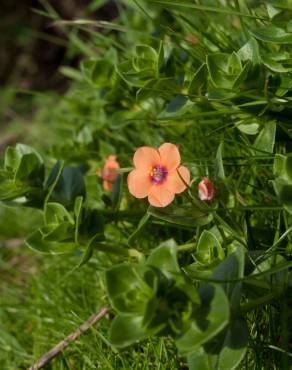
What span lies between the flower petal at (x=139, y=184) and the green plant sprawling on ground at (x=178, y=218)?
0.02 meters

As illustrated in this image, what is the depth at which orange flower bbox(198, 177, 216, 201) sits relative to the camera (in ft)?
3.21

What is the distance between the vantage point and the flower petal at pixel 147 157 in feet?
3.28

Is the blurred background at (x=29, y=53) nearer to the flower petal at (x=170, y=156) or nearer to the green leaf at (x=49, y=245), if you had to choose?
the green leaf at (x=49, y=245)

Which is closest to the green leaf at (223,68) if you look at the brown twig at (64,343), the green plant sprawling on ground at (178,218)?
the green plant sprawling on ground at (178,218)

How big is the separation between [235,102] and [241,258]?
321 millimetres

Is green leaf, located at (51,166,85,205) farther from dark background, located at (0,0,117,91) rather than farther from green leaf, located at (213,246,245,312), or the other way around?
dark background, located at (0,0,117,91)

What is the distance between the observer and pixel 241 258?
0.83 m

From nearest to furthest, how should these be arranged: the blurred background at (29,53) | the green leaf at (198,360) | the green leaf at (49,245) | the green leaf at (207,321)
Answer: the green leaf at (207,321), the green leaf at (198,360), the green leaf at (49,245), the blurred background at (29,53)

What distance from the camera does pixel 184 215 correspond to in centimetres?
99

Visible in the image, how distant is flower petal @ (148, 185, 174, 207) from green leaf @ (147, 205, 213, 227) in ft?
0.05

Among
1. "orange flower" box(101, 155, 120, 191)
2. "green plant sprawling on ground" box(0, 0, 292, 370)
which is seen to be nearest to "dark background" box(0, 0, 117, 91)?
"green plant sprawling on ground" box(0, 0, 292, 370)

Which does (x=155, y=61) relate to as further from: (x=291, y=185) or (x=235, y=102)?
(x=291, y=185)

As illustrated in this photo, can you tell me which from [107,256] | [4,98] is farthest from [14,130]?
[107,256]

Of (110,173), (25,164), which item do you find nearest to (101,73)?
(110,173)
